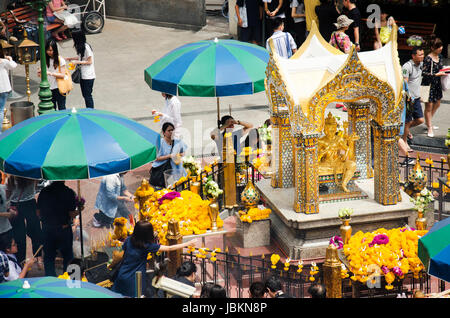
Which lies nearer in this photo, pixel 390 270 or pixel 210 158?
pixel 390 270

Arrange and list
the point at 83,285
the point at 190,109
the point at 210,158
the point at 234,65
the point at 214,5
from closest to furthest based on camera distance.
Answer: the point at 83,285 < the point at 234,65 < the point at 210,158 < the point at 190,109 < the point at 214,5

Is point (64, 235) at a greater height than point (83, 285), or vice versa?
point (83, 285)

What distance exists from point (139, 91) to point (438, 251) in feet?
41.1

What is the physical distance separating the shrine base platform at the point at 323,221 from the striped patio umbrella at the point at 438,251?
8.39ft

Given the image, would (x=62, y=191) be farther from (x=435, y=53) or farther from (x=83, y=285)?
(x=435, y=53)

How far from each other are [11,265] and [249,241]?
348 cm

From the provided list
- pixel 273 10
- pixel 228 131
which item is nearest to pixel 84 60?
pixel 228 131

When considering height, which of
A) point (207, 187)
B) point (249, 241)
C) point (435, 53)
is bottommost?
point (249, 241)

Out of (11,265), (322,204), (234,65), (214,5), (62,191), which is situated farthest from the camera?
(214,5)

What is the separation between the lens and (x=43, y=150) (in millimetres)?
9719

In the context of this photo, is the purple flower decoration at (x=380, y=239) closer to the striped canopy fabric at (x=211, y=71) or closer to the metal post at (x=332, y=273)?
the metal post at (x=332, y=273)

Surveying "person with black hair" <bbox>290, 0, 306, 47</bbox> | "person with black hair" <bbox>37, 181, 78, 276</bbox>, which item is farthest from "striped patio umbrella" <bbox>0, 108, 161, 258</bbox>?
"person with black hair" <bbox>290, 0, 306, 47</bbox>

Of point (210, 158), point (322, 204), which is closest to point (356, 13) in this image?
point (210, 158)

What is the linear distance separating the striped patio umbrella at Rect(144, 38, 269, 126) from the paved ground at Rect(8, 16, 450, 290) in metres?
1.82
